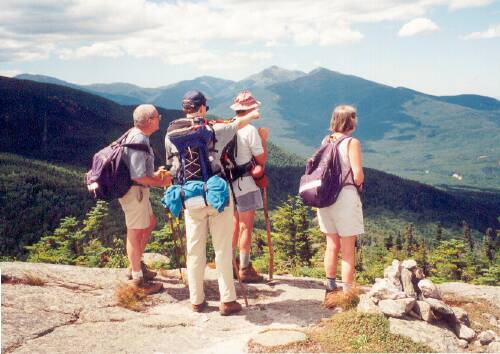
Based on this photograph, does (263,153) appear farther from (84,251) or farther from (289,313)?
(84,251)

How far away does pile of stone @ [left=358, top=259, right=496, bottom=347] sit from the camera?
5.64 metres

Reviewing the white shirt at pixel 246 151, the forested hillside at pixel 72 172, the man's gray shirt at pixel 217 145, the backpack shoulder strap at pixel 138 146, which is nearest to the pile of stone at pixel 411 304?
the white shirt at pixel 246 151

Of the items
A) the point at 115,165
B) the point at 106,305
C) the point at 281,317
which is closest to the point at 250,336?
the point at 281,317

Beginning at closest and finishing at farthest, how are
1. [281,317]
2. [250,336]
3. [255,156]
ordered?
[250,336], [281,317], [255,156]

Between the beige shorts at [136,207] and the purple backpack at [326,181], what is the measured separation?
99.7 inches

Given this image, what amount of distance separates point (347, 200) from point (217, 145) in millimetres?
2035

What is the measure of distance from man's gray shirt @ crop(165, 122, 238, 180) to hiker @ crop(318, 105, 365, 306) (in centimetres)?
149

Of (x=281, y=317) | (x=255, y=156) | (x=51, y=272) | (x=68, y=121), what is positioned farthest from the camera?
(x=68, y=121)

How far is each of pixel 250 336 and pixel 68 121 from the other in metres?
198

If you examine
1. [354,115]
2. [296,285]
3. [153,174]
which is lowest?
[296,285]

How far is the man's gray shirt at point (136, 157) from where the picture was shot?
252 inches

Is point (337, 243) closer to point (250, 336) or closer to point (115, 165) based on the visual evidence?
point (250, 336)

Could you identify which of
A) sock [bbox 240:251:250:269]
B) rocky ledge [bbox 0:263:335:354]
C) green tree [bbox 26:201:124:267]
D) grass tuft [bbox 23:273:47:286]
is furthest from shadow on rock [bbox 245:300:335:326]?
green tree [bbox 26:201:124:267]

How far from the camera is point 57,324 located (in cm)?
580
